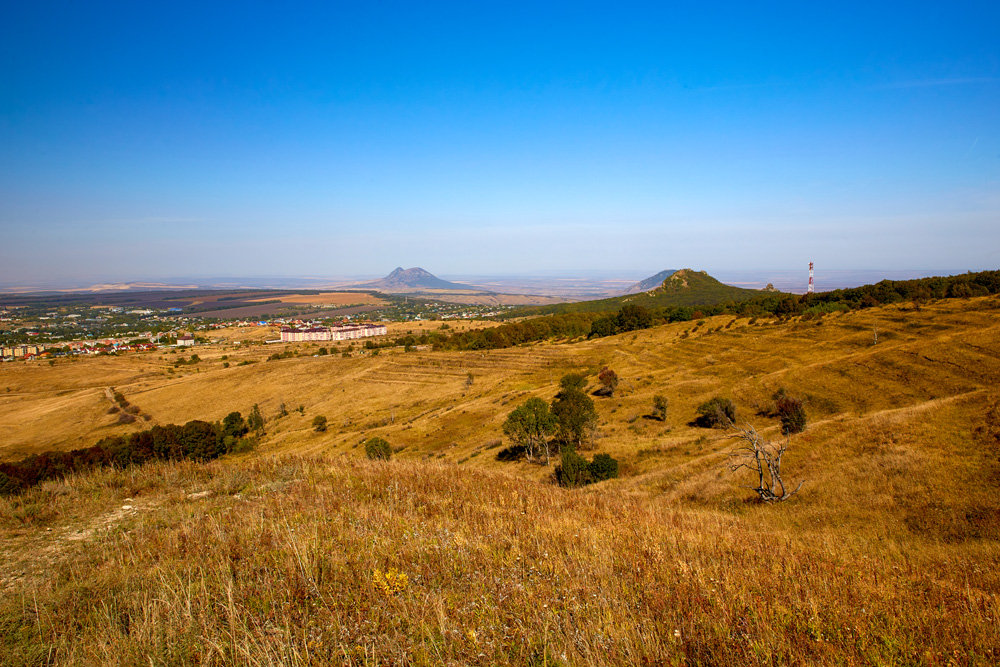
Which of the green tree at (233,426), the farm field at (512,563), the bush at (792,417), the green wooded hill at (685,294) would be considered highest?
the green wooded hill at (685,294)

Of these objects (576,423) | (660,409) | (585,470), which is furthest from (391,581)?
(660,409)

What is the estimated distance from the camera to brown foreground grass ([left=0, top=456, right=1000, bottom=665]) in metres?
2.95

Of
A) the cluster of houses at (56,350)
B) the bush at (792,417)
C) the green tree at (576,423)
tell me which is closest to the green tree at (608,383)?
the green tree at (576,423)

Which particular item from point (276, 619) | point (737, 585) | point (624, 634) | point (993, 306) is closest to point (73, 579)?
point (276, 619)

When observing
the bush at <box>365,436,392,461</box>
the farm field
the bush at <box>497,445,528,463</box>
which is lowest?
the bush at <box>497,445,528,463</box>

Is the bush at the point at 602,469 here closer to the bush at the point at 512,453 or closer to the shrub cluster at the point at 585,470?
the shrub cluster at the point at 585,470

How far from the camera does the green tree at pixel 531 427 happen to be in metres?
27.2

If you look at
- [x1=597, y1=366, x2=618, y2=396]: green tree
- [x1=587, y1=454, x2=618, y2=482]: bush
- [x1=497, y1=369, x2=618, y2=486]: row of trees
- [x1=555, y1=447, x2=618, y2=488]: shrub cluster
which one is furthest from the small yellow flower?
[x1=597, y1=366, x2=618, y2=396]: green tree

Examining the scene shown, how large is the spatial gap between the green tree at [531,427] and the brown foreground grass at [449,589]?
20.8 meters

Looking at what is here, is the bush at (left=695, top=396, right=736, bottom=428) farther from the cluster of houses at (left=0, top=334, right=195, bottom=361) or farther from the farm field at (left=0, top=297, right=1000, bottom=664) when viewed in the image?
the cluster of houses at (left=0, top=334, right=195, bottom=361)

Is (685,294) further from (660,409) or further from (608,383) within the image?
(660,409)

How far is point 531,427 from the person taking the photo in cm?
2716

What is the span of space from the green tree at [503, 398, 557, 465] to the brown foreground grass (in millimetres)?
20845

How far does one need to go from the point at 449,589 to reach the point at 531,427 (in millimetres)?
23856
